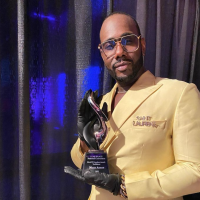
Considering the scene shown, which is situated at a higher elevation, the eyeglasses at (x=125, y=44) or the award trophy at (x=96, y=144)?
the eyeglasses at (x=125, y=44)

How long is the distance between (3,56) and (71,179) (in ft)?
3.21

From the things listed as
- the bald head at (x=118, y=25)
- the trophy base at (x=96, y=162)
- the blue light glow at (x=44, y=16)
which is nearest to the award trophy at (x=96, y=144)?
the trophy base at (x=96, y=162)

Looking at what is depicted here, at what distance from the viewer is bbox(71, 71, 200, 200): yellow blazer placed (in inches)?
28.7

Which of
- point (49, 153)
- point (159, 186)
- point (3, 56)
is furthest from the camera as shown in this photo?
point (49, 153)

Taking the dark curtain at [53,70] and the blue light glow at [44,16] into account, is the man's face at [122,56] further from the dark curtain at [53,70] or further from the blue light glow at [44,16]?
the blue light glow at [44,16]

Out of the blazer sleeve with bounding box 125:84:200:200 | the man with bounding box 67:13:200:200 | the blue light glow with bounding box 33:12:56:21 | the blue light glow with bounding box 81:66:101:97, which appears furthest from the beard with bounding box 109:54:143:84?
the blue light glow with bounding box 33:12:56:21

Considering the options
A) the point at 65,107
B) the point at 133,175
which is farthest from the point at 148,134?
the point at 65,107

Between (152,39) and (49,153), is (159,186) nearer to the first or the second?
(49,153)

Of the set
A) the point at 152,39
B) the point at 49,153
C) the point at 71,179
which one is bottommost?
the point at 71,179

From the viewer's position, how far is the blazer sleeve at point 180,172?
28.2 inches

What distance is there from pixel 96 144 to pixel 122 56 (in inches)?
16.1

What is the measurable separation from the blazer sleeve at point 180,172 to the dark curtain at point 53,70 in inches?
26.8

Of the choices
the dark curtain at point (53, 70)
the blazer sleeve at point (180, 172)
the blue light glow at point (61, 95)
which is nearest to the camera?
the blazer sleeve at point (180, 172)

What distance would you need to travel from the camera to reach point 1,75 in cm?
130
